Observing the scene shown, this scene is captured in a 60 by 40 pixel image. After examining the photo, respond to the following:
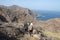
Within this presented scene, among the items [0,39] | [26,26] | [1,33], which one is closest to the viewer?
[0,39]

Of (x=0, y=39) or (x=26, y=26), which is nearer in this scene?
(x=0, y=39)

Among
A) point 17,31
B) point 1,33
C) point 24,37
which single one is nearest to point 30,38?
point 24,37

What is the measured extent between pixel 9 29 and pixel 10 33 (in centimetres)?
74

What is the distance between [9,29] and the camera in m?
19.5

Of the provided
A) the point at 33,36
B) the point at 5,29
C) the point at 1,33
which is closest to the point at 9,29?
the point at 5,29

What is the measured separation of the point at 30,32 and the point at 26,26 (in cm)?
112

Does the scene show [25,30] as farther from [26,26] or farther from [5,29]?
[5,29]

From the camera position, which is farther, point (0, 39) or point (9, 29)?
point (9, 29)

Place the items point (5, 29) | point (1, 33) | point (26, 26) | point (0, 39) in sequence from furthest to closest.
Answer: point (26, 26), point (5, 29), point (1, 33), point (0, 39)

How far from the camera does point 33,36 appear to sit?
19.4 m

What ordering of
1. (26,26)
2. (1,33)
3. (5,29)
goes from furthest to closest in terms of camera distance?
(26,26)
(5,29)
(1,33)

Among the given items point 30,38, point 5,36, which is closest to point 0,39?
point 5,36

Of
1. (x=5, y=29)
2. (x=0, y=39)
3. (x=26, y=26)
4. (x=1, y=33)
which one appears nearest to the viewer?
(x=0, y=39)

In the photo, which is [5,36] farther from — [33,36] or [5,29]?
[33,36]
